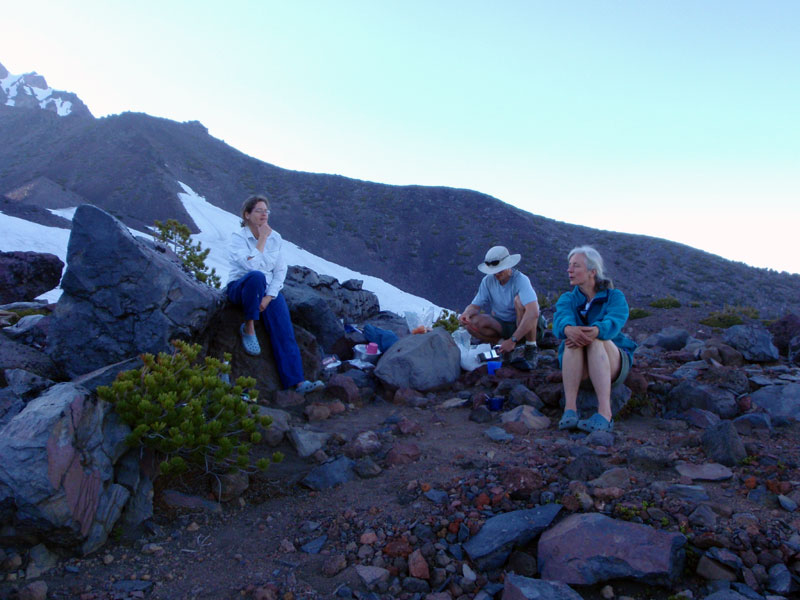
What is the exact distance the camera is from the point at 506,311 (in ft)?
18.4

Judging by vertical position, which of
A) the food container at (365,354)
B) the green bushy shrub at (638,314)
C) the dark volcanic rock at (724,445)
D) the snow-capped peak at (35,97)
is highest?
the snow-capped peak at (35,97)

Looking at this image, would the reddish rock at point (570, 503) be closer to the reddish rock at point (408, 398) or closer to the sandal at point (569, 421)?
the sandal at point (569, 421)

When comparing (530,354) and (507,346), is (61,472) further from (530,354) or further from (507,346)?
(530,354)

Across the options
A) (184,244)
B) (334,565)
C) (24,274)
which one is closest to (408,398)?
(334,565)

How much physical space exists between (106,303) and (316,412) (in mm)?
1741

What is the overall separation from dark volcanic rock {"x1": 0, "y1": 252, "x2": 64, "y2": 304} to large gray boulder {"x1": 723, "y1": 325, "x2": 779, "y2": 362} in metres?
7.78

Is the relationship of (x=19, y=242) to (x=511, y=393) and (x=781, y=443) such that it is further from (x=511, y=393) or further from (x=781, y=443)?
(x=781, y=443)

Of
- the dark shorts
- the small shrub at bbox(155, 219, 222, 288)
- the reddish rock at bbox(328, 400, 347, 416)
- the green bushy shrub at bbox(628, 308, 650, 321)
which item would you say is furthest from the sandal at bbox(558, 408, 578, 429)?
the green bushy shrub at bbox(628, 308, 650, 321)

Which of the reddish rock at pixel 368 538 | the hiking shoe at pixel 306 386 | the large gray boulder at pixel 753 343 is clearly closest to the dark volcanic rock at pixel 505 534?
the reddish rock at pixel 368 538

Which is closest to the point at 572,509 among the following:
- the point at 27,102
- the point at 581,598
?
the point at 581,598

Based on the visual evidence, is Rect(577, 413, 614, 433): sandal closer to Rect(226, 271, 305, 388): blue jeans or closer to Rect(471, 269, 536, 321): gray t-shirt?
Rect(471, 269, 536, 321): gray t-shirt

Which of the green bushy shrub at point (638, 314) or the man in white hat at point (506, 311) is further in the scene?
the green bushy shrub at point (638, 314)

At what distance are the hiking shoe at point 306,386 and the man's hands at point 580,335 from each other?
7.26 ft

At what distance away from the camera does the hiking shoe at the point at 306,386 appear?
4832 millimetres
